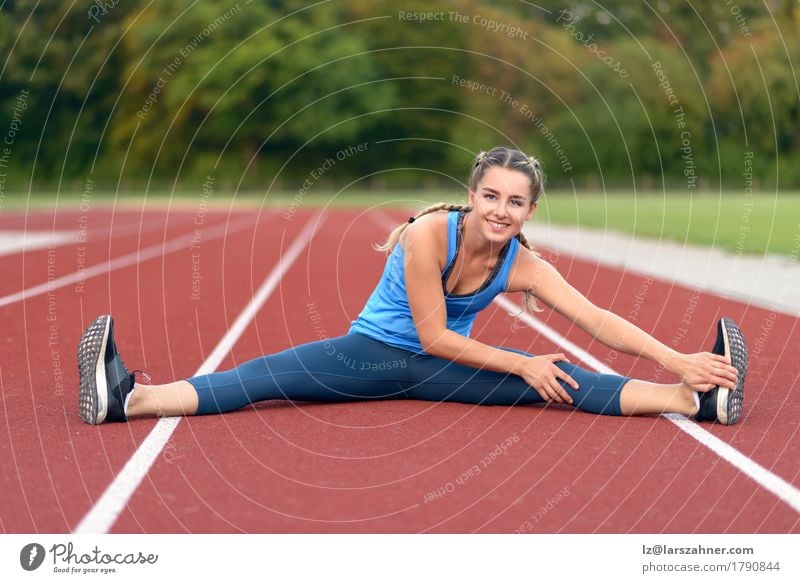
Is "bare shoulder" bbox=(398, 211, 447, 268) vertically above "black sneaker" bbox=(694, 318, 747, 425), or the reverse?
"bare shoulder" bbox=(398, 211, 447, 268)

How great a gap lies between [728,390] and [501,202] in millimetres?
1507

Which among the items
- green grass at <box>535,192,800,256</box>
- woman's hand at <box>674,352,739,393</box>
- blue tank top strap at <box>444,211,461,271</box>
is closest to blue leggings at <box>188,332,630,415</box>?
woman's hand at <box>674,352,739,393</box>

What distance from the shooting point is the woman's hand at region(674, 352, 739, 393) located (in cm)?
575

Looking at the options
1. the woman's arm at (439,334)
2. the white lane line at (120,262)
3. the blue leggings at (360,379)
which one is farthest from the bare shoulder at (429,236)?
the white lane line at (120,262)

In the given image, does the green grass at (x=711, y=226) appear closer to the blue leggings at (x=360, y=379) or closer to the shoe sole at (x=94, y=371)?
the blue leggings at (x=360, y=379)

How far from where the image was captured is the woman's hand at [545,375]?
597 centimetres

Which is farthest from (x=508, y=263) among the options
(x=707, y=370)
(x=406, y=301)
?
(x=707, y=370)

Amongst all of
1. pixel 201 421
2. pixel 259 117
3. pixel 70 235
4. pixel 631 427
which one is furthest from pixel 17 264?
pixel 259 117

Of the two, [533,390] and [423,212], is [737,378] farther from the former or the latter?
[423,212]

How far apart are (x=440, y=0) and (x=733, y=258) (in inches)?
1924

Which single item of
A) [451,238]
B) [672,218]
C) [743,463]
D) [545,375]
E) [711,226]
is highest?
[672,218]

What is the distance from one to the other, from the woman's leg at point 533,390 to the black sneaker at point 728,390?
0.13 meters

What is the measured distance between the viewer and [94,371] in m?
5.80

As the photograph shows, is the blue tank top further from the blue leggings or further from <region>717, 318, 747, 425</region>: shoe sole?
<region>717, 318, 747, 425</region>: shoe sole
